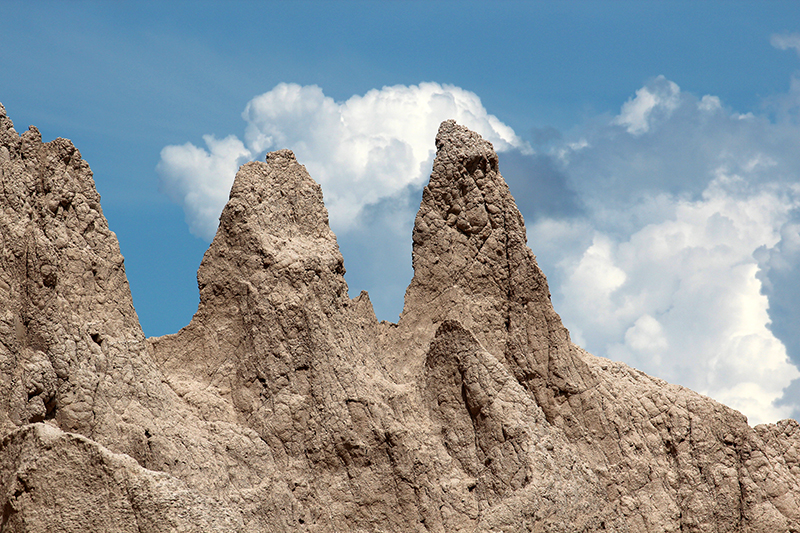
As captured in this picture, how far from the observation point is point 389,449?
20734 mm

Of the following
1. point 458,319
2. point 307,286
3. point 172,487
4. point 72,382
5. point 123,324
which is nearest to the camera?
point 172,487

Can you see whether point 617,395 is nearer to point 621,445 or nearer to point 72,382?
point 621,445

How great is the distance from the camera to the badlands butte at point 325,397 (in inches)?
719

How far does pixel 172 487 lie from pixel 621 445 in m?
10.4

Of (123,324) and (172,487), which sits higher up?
(123,324)

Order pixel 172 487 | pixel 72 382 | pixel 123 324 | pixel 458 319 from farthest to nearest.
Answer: pixel 458 319
pixel 123 324
pixel 72 382
pixel 172 487

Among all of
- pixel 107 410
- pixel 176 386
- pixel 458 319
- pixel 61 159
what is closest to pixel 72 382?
pixel 107 410

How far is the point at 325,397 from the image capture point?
20.8 m

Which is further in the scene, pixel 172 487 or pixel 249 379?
pixel 249 379

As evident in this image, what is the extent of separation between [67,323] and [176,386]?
2.67 meters

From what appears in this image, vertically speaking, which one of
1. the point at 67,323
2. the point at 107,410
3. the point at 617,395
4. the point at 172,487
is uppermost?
the point at 617,395

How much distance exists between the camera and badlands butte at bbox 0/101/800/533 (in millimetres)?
18266

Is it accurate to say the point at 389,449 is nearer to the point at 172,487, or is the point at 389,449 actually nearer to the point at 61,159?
the point at 172,487

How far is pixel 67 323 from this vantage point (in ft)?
62.0
